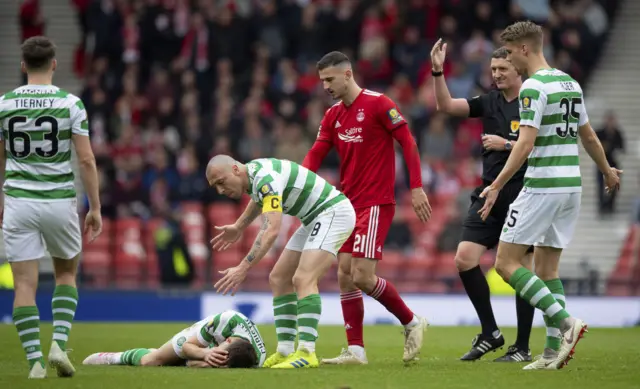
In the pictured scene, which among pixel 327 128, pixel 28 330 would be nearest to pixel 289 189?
pixel 327 128

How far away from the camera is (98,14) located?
2247 cm

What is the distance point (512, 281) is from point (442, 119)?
39.8 ft

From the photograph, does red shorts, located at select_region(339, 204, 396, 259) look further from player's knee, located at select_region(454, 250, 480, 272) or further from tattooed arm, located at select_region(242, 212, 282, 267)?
tattooed arm, located at select_region(242, 212, 282, 267)

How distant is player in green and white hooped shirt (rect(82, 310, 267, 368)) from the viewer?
895cm

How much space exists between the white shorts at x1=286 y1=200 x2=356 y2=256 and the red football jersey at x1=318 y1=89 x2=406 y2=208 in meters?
0.54

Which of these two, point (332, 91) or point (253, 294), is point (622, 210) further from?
point (332, 91)

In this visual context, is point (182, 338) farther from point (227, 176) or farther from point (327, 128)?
point (327, 128)

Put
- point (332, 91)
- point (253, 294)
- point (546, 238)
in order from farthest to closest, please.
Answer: point (253, 294) < point (332, 91) < point (546, 238)

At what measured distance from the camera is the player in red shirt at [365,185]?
9.66 meters

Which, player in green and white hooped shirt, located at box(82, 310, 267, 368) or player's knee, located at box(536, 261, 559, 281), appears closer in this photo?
player in green and white hooped shirt, located at box(82, 310, 267, 368)

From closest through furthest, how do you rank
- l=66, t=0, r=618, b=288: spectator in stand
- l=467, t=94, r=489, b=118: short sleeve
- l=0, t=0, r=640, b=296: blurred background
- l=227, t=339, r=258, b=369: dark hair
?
l=227, t=339, r=258, b=369: dark hair < l=467, t=94, r=489, b=118: short sleeve < l=0, t=0, r=640, b=296: blurred background < l=66, t=0, r=618, b=288: spectator in stand

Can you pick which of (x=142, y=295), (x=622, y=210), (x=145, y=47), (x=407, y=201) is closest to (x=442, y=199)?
(x=407, y=201)

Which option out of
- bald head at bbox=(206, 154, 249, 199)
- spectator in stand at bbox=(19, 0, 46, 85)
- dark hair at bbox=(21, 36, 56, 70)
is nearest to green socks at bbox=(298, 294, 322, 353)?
bald head at bbox=(206, 154, 249, 199)

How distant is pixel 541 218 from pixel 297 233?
6.79 feet
